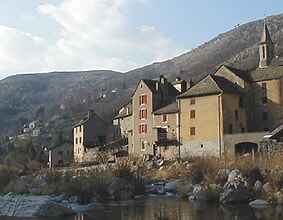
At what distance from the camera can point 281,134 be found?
234ft

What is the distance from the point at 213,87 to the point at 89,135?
148 feet

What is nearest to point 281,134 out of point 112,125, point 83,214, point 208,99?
point 208,99

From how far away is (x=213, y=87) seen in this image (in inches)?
3233

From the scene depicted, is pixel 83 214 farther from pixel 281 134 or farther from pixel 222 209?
pixel 281 134

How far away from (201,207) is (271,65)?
4788 cm

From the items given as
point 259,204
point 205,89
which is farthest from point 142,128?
point 259,204

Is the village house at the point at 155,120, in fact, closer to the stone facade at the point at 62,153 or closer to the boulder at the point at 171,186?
the boulder at the point at 171,186

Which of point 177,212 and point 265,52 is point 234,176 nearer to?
point 177,212

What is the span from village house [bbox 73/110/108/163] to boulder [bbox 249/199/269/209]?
2669 inches

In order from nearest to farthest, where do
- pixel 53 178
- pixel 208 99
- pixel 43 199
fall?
1. pixel 43 199
2. pixel 53 178
3. pixel 208 99

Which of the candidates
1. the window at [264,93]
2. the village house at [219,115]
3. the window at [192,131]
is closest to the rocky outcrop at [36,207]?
the village house at [219,115]

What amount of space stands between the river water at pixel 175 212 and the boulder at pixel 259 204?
86cm

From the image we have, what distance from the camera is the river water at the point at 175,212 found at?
4150 centimetres

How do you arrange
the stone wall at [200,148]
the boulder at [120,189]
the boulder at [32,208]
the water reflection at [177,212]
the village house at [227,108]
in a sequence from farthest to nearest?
the village house at [227,108], the stone wall at [200,148], the boulder at [120,189], the boulder at [32,208], the water reflection at [177,212]
